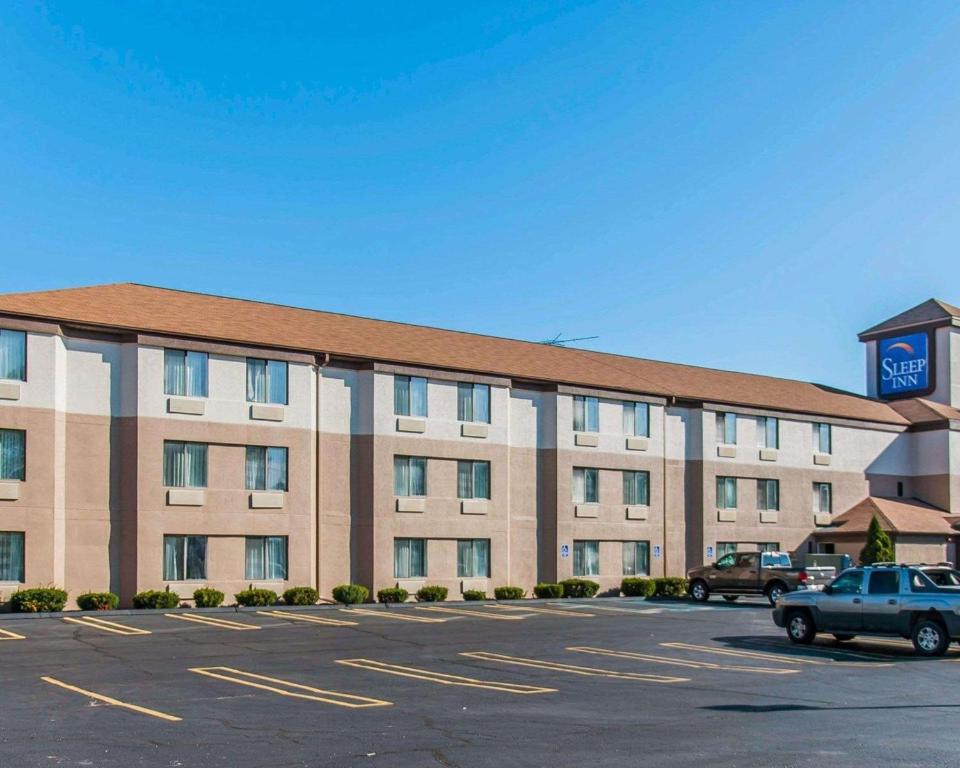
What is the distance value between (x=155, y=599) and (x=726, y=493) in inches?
1046

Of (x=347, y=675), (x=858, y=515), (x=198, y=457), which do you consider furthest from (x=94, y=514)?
(x=858, y=515)

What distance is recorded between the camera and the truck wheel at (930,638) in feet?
73.7

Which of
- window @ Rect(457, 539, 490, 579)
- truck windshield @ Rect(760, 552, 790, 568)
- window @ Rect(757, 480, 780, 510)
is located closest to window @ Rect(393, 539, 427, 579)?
window @ Rect(457, 539, 490, 579)

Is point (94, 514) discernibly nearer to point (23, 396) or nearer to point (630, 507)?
point (23, 396)

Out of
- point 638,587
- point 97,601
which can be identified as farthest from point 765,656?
point 638,587

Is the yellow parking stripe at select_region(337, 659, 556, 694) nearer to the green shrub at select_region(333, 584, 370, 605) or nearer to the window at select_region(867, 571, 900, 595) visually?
the window at select_region(867, 571, 900, 595)

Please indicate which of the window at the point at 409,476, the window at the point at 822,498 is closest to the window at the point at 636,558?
the window at the point at 409,476

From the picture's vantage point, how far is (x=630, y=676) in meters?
19.6

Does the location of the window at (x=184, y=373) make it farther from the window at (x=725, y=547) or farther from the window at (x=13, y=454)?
the window at (x=725, y=547)

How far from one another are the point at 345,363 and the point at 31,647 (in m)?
17.7

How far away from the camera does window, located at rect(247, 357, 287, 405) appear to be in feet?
120

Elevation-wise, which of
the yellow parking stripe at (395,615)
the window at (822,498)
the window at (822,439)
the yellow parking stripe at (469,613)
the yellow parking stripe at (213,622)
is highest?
the window at (822,439)

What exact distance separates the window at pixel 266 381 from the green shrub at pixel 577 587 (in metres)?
13.2

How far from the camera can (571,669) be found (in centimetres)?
2044
